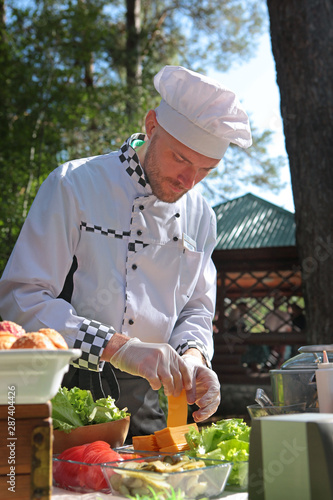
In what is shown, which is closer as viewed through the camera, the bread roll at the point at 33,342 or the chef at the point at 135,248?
the bread roll at the point at 33,342

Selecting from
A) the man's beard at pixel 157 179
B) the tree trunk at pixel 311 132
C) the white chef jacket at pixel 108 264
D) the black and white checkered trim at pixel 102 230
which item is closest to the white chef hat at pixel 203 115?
the man's beard at pixel 157 179

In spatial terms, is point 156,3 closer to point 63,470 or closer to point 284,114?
point 284,114

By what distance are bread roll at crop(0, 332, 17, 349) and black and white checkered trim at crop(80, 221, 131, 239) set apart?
1161 millimetres

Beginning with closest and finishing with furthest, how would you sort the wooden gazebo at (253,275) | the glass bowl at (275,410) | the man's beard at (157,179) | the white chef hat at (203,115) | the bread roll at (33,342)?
1. the bread roll at (33,342)
2. the glass bowl at (275,410)
3. the white chef hat at (203,115)
4. the man's beard at (157,179)
5. the wooden gazebo at (253,275)

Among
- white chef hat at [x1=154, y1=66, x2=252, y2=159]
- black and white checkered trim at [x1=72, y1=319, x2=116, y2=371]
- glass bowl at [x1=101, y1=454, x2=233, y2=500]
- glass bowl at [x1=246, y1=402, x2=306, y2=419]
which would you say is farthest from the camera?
white chef hat at [x1=154, y1=66, x2=252, y2=159]

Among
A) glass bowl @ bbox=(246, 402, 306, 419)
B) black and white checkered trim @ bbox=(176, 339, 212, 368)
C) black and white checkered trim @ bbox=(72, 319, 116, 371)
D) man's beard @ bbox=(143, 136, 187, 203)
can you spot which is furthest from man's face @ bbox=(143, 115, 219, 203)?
glass bowl @ bbox=(246, 402, 306, 419)

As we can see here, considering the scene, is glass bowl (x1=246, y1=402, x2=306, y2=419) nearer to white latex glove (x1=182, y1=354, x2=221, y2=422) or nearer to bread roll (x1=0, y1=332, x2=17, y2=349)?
white latex glove (x1=182, y1=354, x2=221, y2=422)

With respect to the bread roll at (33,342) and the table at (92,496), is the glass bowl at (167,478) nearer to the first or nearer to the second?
the table at (92,496)

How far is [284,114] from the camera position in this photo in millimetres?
5836

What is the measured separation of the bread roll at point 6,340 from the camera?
3.24 feet

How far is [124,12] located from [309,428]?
1353 cm

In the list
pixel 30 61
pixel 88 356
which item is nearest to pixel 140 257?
pixel 88 356

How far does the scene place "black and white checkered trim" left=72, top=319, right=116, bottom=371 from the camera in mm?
1773

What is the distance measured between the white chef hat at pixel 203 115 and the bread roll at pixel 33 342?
4.29ft
